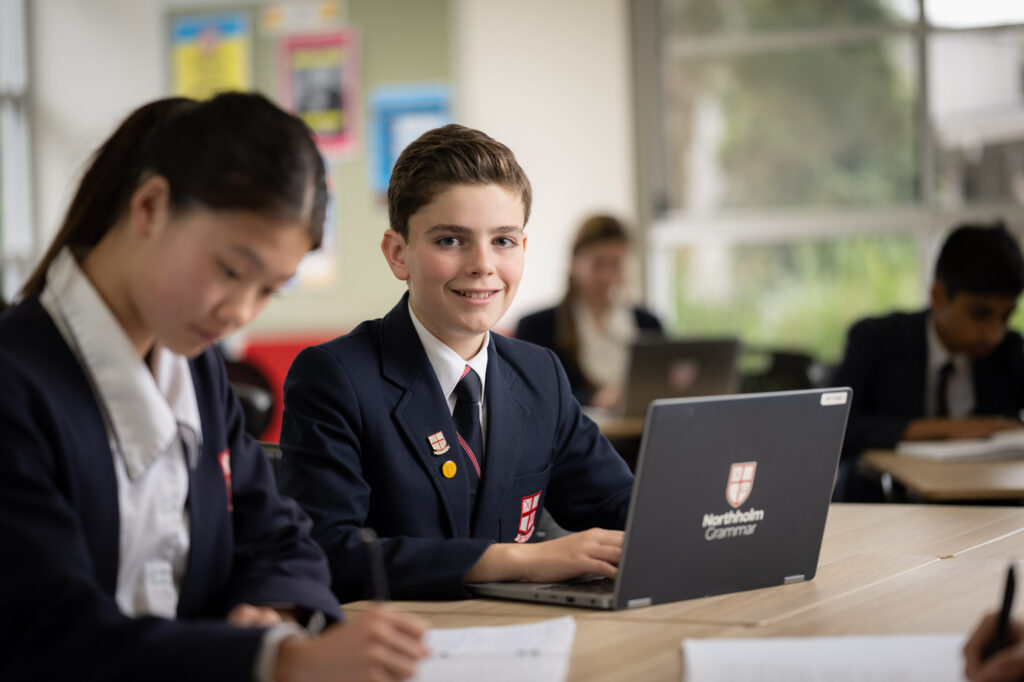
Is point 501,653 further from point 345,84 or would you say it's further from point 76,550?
point 345,84

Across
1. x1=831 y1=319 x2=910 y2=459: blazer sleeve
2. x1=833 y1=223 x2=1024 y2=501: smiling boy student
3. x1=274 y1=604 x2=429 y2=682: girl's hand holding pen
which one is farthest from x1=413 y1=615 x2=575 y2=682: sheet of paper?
x1=831 y1=319 x2=910 y2=459: blazer sleeve

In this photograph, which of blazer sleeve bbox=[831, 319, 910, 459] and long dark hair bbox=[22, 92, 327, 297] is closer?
long dark hair bbox=[22, 92, 327, 297]

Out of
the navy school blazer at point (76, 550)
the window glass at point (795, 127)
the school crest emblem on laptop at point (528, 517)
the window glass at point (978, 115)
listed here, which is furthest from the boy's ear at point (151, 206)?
the window glass at point (978, 115)

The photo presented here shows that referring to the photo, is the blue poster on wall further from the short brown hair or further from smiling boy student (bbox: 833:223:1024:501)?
the short brown hair

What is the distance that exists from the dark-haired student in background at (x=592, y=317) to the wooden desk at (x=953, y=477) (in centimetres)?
165

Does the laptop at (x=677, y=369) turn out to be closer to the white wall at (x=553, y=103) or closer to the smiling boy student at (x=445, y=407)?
the white wall at (x=553, y=103)

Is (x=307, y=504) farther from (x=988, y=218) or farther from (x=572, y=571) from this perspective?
(x=988, y=218)

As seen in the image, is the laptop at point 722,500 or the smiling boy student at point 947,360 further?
the smiling boy student at point 947,360

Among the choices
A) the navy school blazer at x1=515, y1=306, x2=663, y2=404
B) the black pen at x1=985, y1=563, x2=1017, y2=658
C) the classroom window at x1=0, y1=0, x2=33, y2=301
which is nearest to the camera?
the black pen at x1=985, y1=563, x2=1017, y2=658

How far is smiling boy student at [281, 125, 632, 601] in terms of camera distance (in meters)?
1.58

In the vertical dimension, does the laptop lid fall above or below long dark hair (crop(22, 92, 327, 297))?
below

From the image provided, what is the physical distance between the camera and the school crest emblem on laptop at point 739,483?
1347 mm

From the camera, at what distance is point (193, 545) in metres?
1.18

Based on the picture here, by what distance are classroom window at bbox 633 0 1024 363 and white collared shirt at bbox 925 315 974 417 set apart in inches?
80.4
